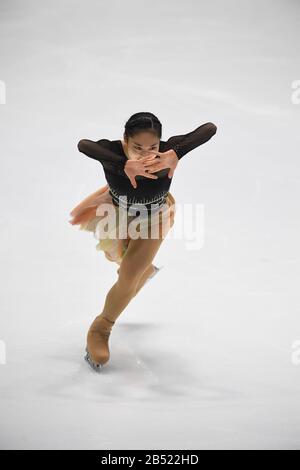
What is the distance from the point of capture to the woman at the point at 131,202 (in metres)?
1.80

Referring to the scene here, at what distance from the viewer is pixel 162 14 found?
3338 millimetres

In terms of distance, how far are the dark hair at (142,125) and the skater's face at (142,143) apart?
1 centimetres

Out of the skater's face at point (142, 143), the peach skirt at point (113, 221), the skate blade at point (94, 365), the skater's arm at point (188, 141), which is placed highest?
the skater's arm at point (188, 141)

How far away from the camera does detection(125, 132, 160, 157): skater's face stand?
70.6 inches

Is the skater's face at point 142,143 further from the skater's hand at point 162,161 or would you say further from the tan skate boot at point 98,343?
the tan skate boot at point 98,343

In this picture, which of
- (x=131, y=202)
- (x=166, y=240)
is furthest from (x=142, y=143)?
(x=166, y=240)

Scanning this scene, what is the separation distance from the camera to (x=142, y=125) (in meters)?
1.79

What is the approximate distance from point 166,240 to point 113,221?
2.69 ft

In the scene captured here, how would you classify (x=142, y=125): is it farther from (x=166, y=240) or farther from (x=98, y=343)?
(x=166, y=240)

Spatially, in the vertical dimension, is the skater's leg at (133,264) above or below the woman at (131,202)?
below

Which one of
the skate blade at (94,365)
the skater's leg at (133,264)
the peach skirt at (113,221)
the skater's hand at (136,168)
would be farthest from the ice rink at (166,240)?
the skater's hand at (136,168)

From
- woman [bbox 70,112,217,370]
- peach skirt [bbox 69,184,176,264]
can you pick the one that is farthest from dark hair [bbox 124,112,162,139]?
peach skirt [bbox 69,184,176,264]

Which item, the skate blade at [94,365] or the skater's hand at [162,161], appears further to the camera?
the skate blade at [94,365]

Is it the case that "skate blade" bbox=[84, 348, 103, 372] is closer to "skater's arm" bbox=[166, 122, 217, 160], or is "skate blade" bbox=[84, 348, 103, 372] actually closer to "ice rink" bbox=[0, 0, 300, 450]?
Answer: "ice rink" bbox=[0, 0, 300, 450]
